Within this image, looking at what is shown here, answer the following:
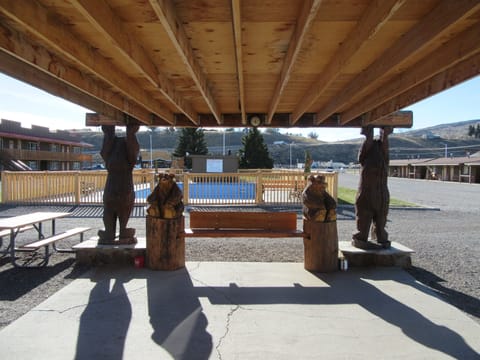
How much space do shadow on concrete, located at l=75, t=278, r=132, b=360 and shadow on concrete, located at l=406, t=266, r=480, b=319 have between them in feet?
13.5

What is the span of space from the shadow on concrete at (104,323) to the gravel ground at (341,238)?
0.79m

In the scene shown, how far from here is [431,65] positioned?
3.51 metres

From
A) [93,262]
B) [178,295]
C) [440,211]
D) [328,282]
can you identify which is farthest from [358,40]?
A: [440,211]

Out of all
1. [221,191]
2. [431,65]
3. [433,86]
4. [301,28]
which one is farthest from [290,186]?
[301,28]

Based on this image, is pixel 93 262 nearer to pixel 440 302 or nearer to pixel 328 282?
pixel 328 282

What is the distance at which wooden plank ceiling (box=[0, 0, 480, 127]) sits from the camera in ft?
8.57

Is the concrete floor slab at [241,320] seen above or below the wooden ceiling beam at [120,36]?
below

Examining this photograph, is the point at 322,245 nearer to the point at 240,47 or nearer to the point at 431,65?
the point at 431,65

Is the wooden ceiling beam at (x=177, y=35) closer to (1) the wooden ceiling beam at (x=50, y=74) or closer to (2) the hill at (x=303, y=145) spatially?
(1) the wooden ceiling beam at (x=50, y=74)

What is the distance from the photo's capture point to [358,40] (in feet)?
9.48

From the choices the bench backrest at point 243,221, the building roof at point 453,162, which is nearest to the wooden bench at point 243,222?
the bench backrest at point 243,221

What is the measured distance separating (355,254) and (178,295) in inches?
120

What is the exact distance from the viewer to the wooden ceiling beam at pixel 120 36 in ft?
8.01

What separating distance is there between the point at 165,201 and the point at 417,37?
12.9 feet
